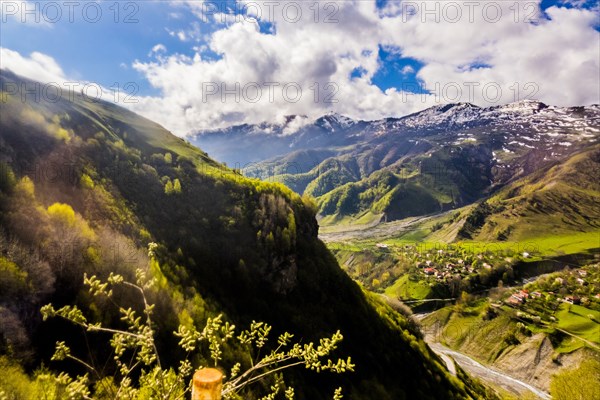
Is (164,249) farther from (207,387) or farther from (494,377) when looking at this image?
(494,377)

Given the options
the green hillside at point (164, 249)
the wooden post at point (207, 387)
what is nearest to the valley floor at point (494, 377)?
the green hillside at point (164, 249)

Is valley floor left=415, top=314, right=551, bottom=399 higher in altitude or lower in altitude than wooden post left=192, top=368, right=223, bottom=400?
lower

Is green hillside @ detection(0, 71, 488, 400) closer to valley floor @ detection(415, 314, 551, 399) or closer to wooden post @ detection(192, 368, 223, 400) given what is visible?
wooden post @ detection(192, 368, 223, 400)

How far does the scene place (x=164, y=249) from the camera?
4509 cm

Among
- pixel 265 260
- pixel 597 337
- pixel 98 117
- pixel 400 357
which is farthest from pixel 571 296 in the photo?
pixel 98 117

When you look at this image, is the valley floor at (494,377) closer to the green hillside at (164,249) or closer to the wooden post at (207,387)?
the green hillside at (164,249)

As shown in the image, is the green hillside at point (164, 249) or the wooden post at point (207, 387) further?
the green hillside at point (164, 249)

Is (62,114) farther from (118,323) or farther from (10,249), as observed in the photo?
(118,323)

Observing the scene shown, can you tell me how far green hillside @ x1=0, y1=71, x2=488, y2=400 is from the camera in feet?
81.6

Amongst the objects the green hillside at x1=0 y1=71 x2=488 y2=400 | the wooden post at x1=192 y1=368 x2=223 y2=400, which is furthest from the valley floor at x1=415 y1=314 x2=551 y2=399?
the wooden post at x1=192 y1=368 x2=223 y2=400

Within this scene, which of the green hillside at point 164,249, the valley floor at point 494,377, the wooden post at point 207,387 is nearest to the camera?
the wooden post at point 207,387

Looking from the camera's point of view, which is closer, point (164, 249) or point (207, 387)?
point (207, 387)

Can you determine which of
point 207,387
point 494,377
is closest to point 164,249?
point 207,387

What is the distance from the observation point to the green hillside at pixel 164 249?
81.6 feet
